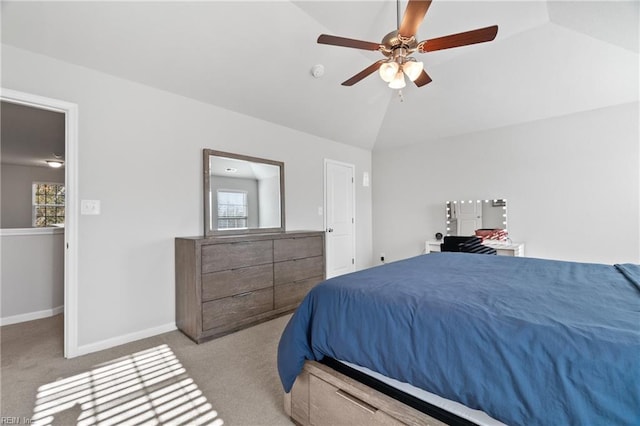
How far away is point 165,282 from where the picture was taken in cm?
286

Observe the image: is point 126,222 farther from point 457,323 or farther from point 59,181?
point 59,181

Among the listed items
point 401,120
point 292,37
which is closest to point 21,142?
point 292,37

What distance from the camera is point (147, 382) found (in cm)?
196

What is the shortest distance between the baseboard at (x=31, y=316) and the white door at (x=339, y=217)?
11.5 feet

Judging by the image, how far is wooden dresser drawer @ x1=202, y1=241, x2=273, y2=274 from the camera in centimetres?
263

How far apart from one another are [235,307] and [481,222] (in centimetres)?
364

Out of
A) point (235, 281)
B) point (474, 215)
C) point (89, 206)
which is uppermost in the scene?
point (89, 206)

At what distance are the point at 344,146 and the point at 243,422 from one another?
4.22 m

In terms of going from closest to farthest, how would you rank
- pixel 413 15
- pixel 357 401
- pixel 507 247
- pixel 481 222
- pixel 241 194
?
pixel 357 401 → pixel 413 15 → pixel 241 194 → pixel 507 247 → pixel 481 222

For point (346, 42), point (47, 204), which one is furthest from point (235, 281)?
point (47, 204)

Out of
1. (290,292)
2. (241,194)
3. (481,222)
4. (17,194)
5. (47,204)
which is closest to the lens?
(290,292)

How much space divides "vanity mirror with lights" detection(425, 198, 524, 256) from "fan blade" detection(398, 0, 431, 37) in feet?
9.92

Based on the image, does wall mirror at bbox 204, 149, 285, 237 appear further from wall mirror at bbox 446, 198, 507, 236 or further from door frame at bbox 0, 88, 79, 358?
wall mirror at bbox 446, 198, 507, 236

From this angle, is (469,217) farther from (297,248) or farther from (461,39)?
(461,39)
